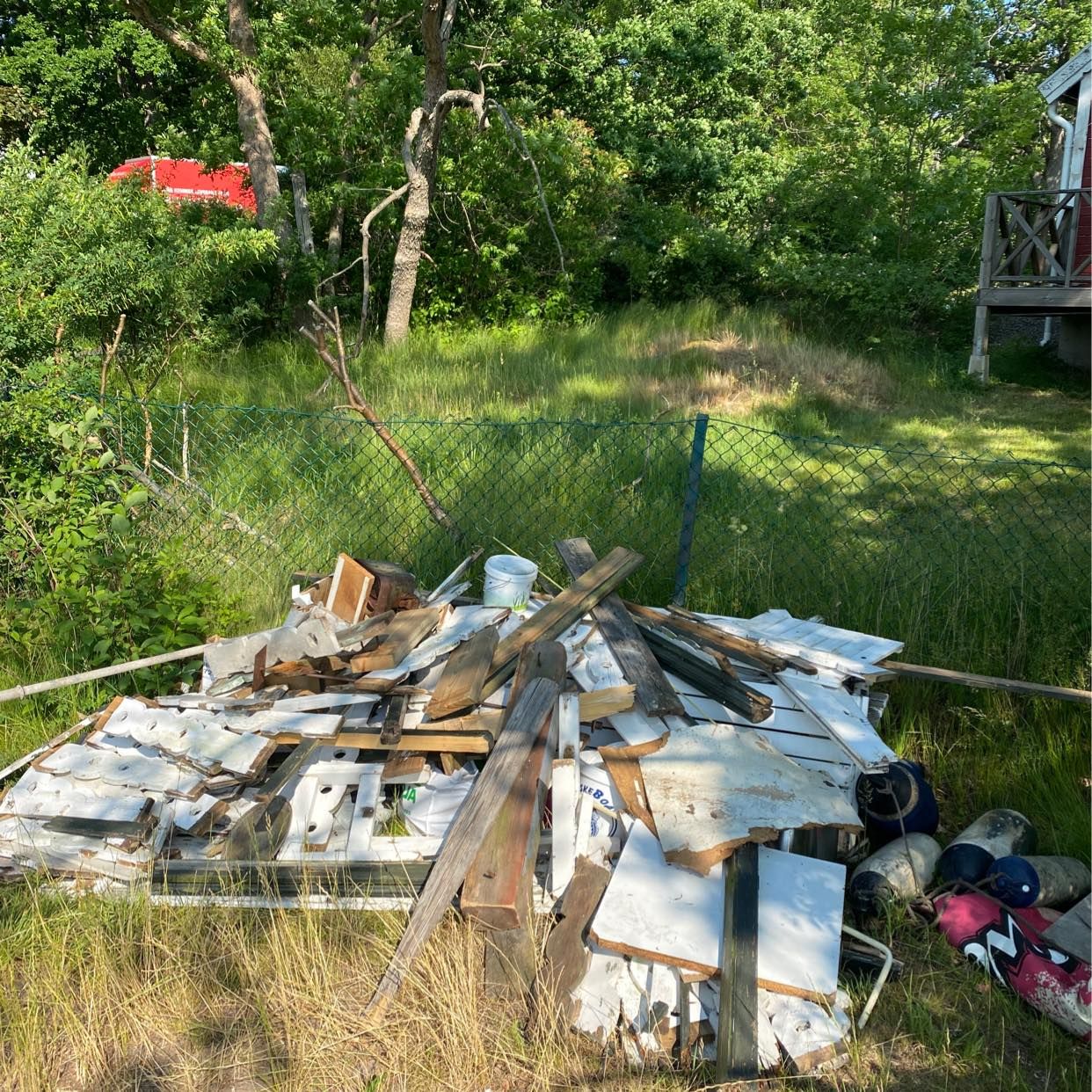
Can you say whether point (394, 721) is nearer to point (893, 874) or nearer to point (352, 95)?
point (893, 874)

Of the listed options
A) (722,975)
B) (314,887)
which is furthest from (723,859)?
(314,887)

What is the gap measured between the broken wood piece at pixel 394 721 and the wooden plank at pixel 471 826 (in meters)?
0.46

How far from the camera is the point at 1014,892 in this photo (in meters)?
2.99

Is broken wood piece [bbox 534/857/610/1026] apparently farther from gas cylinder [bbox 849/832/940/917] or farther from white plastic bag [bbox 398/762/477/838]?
gas cylinder [bbox 849/832/940/917]

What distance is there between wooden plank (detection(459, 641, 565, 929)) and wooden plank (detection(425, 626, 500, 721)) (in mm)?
217

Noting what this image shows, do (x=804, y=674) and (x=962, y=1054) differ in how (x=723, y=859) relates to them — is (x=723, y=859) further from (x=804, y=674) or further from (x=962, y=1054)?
(x=804, y=674)

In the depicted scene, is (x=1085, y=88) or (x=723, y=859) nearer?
(x=723, y=859)

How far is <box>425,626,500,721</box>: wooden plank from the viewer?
3.45 metres

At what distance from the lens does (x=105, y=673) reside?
13.0ft

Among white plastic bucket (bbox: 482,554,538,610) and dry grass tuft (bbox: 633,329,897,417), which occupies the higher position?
dry grass tuft (bbox: 633,329,897,417)

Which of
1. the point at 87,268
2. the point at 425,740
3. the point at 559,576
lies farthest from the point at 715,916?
the point at 87,268

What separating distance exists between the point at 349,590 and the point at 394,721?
3.63ft

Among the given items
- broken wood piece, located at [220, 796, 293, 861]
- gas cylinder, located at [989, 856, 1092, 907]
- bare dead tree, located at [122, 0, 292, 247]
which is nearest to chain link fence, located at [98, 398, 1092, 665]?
gas cylinder, located at [989, 856, 1092, 907]

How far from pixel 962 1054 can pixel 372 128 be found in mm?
13868
